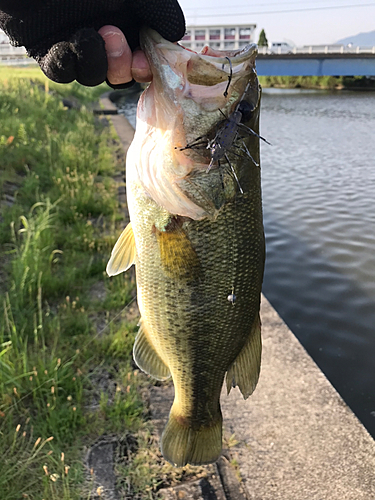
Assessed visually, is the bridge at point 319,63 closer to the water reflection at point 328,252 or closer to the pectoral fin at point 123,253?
the water reflection at point 328,252

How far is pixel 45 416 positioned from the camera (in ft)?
8.98

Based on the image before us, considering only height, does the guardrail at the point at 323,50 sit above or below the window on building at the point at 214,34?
below

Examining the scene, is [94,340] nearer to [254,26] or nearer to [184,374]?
[184,374]

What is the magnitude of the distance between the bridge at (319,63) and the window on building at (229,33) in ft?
116

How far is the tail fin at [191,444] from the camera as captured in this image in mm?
1937

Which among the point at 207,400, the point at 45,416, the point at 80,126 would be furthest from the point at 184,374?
the point at 80,126

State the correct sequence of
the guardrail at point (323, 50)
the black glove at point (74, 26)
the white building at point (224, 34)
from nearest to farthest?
the black glove at point (74, 26) → the guardrail at point (323, 50) → the white building at point (224, 34)

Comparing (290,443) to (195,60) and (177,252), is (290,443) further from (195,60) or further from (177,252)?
(195,60)

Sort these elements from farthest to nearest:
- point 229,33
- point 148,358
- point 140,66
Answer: point 229,33 → point 148,358 → point 140,66

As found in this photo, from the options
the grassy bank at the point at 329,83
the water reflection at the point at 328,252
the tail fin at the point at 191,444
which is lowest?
the water reflection at the point at 328,252

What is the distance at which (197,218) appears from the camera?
65.1 inches

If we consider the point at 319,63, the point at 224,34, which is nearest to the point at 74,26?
the point at 319,63

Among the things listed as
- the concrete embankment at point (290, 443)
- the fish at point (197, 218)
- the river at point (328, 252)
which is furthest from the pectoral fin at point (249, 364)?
the river at point (328, 252)

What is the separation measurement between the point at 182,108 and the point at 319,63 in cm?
3717
